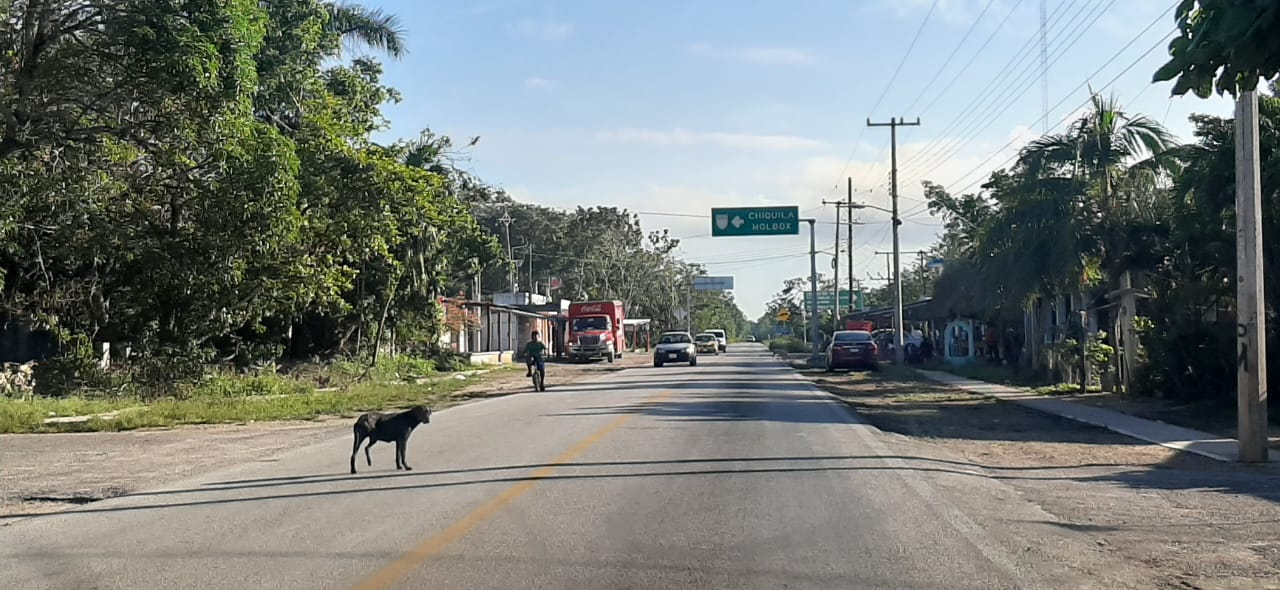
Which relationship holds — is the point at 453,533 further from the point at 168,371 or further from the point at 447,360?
the point at 447,360

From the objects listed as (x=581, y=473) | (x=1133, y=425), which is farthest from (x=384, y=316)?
(x=581, y=473)

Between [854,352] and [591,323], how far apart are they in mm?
19100

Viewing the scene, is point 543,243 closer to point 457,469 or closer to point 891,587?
point 457,469

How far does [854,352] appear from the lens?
4356 centimetres

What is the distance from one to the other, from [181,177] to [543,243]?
67041mm

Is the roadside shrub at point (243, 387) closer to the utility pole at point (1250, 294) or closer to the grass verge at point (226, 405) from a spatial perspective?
the grass verge at point (226, 405)

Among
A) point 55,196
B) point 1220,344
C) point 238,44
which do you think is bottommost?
point 1220,344

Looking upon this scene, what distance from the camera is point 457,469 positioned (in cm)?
1351

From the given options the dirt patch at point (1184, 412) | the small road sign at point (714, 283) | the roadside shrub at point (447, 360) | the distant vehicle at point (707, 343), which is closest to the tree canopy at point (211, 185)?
the roadside shrub at point (447, 360)

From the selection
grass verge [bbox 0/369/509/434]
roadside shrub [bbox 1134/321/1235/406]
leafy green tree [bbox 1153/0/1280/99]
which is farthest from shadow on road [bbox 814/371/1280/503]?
grass verge [bbox 0/369/509/434]

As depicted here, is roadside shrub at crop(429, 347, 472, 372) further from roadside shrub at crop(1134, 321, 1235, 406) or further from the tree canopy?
roadside shrub at crop(1134, 321, 1235, 406)

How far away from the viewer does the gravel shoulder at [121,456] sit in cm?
1210

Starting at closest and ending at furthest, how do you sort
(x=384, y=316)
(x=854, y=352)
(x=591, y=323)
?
(x=384, y=316), (x=854, y=352), (x=591, y=323)

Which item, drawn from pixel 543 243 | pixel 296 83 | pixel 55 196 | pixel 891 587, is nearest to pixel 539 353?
pixel 296 83
